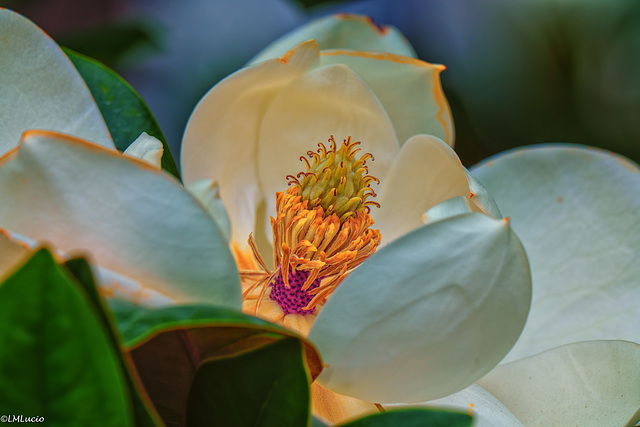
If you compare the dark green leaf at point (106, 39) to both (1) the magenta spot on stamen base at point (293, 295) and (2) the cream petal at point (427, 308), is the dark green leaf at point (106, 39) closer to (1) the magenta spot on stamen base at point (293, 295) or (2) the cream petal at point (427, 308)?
(1) the magenta spot on stamen base at point (293, 295)

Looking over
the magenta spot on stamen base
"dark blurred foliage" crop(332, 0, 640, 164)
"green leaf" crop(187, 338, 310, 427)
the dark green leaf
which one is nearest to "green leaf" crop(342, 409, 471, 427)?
"green leaf" crop(187, 338, 310, 427)

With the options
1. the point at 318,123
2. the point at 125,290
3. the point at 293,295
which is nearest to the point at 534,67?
the point at 318,123

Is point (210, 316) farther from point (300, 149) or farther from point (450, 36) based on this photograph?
point (450, 36)

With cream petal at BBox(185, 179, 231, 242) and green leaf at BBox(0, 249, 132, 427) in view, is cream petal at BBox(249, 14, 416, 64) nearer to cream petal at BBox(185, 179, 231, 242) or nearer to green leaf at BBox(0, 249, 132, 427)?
cream petal at BBox(185, 179, 231, 242)

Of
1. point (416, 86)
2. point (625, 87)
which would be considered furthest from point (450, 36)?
point (416, 86)

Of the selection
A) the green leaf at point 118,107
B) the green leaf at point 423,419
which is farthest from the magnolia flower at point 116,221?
the green leaf at point 118,107

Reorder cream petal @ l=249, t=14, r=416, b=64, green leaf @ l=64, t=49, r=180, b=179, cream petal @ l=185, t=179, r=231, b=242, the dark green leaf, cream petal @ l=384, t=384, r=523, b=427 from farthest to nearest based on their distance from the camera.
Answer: the dark green leaf, cream petal @ l=249, t=14, r=416, b=64, green leaf @ l=64, t=49, r=180, b=179, cream petal @ l=384, t=384, r=523, b=427, cream petal @ l=185, t=179, r=231, b=242
